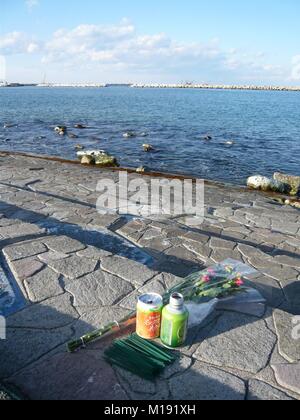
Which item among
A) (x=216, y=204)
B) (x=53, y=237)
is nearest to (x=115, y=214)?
(x=53, y=237)

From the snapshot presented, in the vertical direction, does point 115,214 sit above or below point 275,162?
above

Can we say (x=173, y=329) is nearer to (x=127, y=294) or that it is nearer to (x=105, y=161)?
(x=127, y=294)

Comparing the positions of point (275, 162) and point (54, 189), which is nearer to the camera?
point (54, 189)

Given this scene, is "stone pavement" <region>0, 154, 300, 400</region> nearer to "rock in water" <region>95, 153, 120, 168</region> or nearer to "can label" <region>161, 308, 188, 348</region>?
"can label" <region>161, 308, 188, 348</region>

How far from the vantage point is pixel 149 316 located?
3025 millimetres

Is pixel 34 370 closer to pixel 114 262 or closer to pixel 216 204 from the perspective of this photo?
pixel 114 262

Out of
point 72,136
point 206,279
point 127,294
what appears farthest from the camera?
point 72,136

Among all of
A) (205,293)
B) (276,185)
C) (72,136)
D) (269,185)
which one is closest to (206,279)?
(205,293)

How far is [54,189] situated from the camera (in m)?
8.55

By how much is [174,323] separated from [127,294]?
108 centimetres

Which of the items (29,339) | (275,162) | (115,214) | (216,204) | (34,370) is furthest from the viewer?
(275,162)

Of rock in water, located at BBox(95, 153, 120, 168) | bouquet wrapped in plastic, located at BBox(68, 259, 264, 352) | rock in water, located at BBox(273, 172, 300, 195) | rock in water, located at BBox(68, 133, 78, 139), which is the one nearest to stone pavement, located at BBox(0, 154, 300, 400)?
bouquet wrapped in plastic, located at BBox(68, 259, 264, 352)

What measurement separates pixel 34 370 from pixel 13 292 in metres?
1.29

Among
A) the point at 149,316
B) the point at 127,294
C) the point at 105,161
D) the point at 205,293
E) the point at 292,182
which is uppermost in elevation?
the point at 149,316
